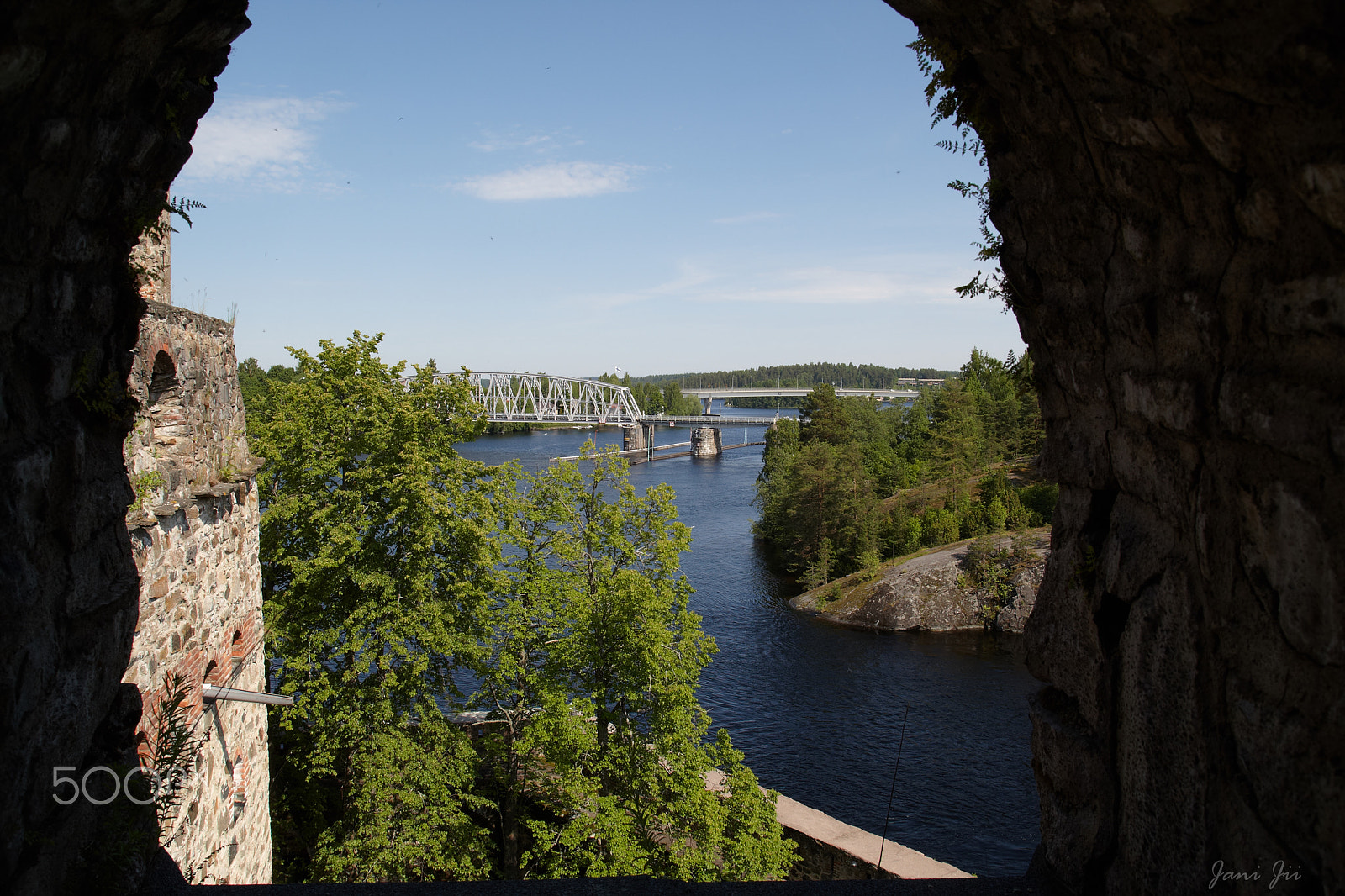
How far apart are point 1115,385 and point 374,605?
9.29 m

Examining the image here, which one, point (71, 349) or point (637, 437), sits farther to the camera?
point (637, 437)

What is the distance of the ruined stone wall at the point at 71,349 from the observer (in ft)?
8.22

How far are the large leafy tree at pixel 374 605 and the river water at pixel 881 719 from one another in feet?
→ 19.0

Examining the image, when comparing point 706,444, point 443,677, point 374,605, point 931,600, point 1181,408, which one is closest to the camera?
point 1181,408

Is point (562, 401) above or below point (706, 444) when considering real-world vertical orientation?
above

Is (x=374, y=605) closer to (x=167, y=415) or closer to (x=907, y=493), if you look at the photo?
(x=167, y=415)

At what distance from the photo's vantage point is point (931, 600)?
89.4 ft

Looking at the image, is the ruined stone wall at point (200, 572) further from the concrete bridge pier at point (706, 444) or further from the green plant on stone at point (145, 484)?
the concrete bridge pier at point (706, 444)

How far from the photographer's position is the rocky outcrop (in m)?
26.7

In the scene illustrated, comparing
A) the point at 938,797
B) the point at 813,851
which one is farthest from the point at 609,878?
the point at 938,797

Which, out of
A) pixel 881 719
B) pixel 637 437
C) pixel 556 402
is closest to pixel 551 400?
pixel 556 402

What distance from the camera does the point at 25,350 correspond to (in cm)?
276

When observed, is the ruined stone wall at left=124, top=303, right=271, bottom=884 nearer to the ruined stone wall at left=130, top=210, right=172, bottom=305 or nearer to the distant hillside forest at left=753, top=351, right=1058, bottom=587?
the ruined stone wall at left=130, top=210, right=172, bottom=305
